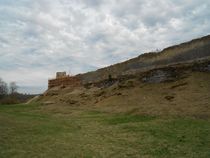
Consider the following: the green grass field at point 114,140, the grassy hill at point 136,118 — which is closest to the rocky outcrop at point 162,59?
Answer: the grassy hill at point 136,118

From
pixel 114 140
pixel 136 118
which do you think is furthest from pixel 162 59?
pixel 114 140

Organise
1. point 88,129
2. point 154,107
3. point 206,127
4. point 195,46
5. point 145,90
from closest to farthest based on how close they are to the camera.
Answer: point 206,127 → point 88,129 → point 154,107 → point 195,46 → point 145,90

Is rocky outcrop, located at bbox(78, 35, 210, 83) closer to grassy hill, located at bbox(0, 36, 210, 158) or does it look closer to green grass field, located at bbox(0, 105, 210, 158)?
grassy hill, located at bbox(0, 36, 210, 158)

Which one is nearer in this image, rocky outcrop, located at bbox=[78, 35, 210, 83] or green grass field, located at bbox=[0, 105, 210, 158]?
green grass field, located at bbox=[0, 105, 210, 158]

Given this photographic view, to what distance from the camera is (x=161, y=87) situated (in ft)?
51.1

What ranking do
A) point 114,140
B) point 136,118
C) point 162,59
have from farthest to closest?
point 162,59, point 136,118, point 114,140

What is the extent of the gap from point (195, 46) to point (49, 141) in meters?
10.2

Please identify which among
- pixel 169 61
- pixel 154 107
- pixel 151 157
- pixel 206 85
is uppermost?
pixel 169 61

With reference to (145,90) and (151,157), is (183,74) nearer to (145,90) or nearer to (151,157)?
(145,90)

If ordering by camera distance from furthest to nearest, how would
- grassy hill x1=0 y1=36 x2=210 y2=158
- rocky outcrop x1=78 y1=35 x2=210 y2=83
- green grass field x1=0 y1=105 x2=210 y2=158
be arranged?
rocky outcrop x1=78 y1=35 x2=210 y2=83
grassy hill x1=0 y1=36 x2=210 y2=158
green grass field x1=0 y1=105 x2=210 y2=158

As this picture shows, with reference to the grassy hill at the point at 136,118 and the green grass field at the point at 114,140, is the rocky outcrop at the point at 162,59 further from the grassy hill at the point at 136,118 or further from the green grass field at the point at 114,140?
the green grass field at the point at 114,140

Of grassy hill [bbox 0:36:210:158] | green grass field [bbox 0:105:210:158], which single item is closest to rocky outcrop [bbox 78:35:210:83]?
grassy hill [bbox 0:36:210:158]

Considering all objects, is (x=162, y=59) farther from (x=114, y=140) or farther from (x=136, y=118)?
(x=114, y=140)

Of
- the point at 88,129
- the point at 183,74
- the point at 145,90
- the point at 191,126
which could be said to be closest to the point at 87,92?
the point at 145,90
